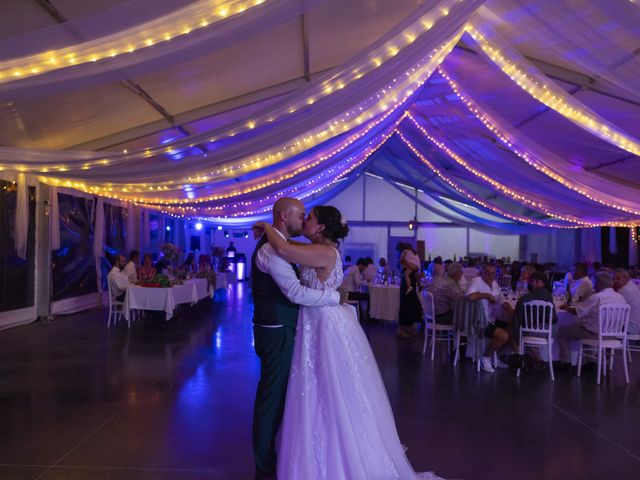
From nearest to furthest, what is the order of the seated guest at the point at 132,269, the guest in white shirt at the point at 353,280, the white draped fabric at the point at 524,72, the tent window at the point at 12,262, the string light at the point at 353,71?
the string light at the point at 353,71
the white draped fabric at the point at 524,72
the tent window at the point at 12,262
the seated guest at the point at 132,269
the guest in white shirt at the point at 353,280

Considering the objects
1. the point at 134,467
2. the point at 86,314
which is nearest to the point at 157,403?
the point at 134,467

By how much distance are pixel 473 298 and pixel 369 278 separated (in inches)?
175

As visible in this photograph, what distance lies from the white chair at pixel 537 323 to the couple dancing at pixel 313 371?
328 cm

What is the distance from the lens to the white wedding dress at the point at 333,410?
2.74 meters

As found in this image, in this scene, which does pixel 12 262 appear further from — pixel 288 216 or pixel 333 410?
pixel 333 410

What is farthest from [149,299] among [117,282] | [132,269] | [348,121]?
[348,121]

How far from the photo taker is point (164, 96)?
26.2ft

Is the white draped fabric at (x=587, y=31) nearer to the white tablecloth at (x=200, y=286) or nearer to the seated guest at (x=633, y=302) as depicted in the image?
the seated guest at (x=633, y=302)

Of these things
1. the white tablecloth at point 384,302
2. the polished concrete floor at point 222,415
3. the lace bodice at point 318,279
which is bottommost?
the polished concrete floor at point 222,415

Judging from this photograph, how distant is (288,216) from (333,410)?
97 cm

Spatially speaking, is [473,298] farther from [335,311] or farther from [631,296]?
[335,311]

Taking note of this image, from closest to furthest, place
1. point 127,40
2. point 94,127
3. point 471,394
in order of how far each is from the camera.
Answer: point 127,40 → point 471,394 → point 94,127

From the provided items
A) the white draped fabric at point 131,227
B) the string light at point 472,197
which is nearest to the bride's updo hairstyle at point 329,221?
the string light at point 472,197

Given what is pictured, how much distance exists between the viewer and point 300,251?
108 inches
